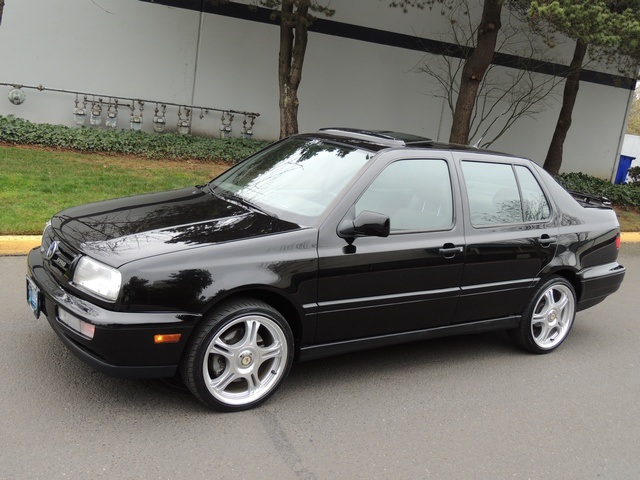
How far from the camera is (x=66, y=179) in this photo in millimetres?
9078

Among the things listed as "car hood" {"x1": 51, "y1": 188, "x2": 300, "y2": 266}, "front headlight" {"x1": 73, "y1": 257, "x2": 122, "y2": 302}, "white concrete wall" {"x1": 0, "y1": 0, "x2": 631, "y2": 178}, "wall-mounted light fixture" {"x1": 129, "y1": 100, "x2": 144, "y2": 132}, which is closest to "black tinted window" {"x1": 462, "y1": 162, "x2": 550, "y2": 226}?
"car hood" {"x1": 51, "y1": 188, "x2": 300, "y2": 266}

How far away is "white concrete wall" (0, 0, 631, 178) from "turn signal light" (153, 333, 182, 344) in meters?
9.99

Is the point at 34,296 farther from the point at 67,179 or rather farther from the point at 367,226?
the point at 67,179

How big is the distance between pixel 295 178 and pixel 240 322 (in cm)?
128

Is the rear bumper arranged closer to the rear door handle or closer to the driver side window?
the rear door handle

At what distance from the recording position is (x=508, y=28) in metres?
16.0

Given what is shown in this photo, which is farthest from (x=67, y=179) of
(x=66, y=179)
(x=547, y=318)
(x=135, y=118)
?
(x=547, y=318)

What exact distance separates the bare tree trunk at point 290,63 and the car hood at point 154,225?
26.0 feet

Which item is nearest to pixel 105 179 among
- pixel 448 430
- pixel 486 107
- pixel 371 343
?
pixel 371 343

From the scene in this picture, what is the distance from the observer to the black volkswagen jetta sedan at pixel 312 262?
3.48 metres

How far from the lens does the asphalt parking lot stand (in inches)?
130

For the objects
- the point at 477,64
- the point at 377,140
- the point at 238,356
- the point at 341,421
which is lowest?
the point at 341,421

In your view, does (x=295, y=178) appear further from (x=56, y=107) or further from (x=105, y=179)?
(x=56, y=107)

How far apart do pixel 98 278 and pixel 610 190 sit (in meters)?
13.7
